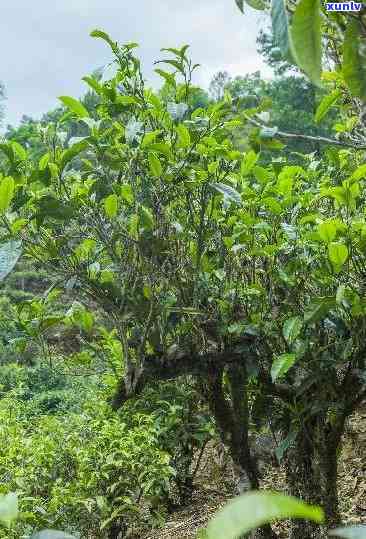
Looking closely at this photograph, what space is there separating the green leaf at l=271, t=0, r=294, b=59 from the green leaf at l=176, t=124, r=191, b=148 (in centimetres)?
117

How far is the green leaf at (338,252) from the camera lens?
1566 millimetres

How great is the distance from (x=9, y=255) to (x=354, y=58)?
1.00 metres

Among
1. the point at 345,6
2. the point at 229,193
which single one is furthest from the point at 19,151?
the point at 345,6

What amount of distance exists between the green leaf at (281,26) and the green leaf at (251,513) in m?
0.38

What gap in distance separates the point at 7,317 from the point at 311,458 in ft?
3.99

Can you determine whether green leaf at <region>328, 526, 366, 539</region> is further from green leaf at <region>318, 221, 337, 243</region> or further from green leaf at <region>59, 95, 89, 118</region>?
green leaf at <region>59, 95, 89, 118</region>

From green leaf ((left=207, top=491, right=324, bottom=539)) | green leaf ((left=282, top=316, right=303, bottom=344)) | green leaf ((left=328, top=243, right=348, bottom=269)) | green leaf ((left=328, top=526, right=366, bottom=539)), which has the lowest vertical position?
green leaf ((left=328, top=526, right=366, bottom=539))

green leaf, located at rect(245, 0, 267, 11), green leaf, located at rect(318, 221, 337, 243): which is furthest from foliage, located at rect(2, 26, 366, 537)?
green leaf, located at rect(245, 0, 267, 11)

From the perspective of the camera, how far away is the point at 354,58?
2.07 ft

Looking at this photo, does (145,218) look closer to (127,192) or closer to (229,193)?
(127,192)

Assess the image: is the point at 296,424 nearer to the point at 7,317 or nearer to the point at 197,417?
the point at 7,317

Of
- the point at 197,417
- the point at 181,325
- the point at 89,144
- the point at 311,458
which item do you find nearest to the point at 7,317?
the point at 181,325

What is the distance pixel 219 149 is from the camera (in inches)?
67.3

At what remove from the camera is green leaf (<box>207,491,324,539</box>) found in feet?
0.83
